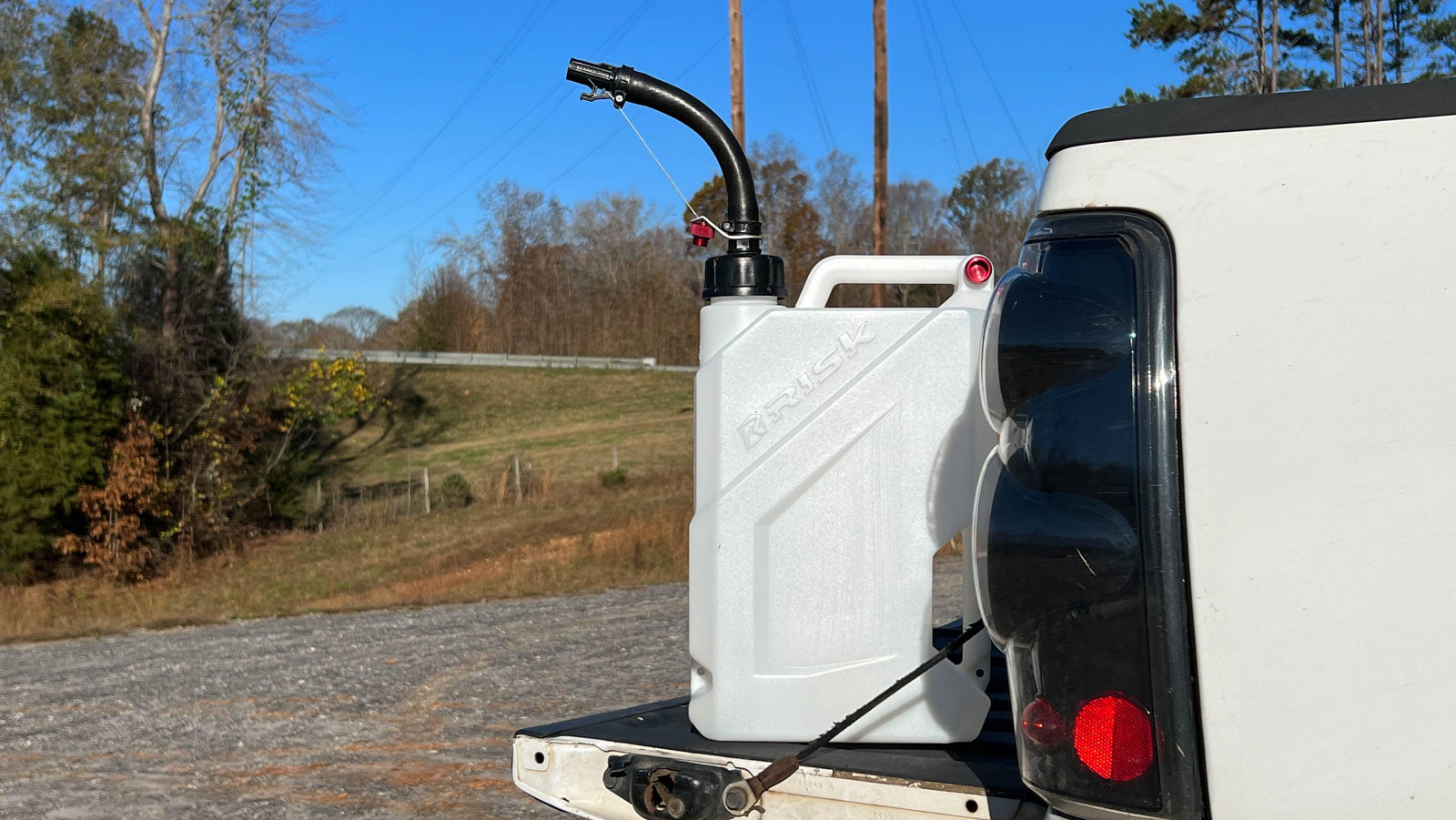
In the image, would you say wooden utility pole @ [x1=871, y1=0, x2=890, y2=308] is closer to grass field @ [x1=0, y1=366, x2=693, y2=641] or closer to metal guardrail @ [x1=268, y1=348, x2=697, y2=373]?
grass field @ [x1=0, y1=366, x2=693, y2=641]

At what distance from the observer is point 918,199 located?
44.7 m

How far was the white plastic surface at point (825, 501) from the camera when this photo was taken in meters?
2.53

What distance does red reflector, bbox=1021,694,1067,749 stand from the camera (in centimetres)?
171

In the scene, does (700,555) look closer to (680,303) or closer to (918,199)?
(918,199)

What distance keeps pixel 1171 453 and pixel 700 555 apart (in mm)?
1153

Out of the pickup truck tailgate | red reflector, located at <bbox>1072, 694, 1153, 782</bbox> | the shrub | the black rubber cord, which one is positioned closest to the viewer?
red reflector, located at <bbox>1072, 694, 1153, 782</bbox>

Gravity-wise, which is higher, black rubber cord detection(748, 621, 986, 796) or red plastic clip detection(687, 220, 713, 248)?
red plastic clip detection(687, 220, 713, 248)

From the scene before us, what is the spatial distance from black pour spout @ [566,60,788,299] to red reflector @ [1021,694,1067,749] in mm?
1258

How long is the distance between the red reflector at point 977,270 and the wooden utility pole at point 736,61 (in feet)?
53.4

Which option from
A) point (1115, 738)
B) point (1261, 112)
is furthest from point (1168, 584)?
point (1261, 112)

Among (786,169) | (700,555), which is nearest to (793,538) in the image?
(700,555)

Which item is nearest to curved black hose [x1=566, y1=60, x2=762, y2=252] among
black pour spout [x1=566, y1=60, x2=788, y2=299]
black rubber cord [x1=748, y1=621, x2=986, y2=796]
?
black pour spout [x1=566, y1=60, x2=788, y2=299]

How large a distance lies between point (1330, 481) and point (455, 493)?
31.2 m

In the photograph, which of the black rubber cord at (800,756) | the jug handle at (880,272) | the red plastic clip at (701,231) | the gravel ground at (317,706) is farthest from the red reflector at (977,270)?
the gravel ground at (317,706)
